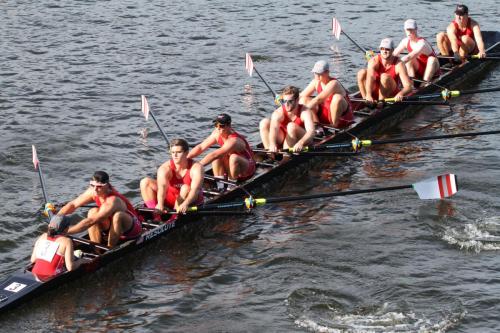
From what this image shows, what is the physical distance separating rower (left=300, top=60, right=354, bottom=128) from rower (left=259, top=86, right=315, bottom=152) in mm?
1356

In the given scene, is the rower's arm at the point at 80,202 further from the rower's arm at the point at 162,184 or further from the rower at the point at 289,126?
the rower at the point at 289,126

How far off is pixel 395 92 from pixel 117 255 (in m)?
9.94

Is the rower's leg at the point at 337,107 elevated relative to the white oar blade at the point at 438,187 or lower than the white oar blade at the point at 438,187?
elevated

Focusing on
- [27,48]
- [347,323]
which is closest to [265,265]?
[347,323]

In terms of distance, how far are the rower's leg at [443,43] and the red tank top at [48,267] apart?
15236 mm

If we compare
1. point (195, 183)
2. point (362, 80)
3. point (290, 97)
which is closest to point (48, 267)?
point (195, 183)

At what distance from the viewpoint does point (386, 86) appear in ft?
76.8

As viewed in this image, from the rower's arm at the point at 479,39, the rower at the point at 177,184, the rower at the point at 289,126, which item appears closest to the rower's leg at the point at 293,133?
the rower at the point at 289,126

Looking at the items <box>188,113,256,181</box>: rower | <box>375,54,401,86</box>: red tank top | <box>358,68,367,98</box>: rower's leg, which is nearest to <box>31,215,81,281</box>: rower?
<box>188,113,256,181</box>: rower

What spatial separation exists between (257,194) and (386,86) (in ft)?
18.9

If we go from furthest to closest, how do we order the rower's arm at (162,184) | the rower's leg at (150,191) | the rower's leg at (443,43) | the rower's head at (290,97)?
the rower's leg at (443,43)
the rower's head at (290,97)
the rower's leg at (150,191)
the rower's arm at (162,184)

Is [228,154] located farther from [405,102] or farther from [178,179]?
[405,102]

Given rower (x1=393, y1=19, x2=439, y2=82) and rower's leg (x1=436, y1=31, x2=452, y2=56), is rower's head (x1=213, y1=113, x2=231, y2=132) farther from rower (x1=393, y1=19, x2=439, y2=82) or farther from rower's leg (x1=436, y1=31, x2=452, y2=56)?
rower's leg (x1=436, y1=31, x2=452, y2=56)

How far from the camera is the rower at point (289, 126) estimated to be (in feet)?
65.3
